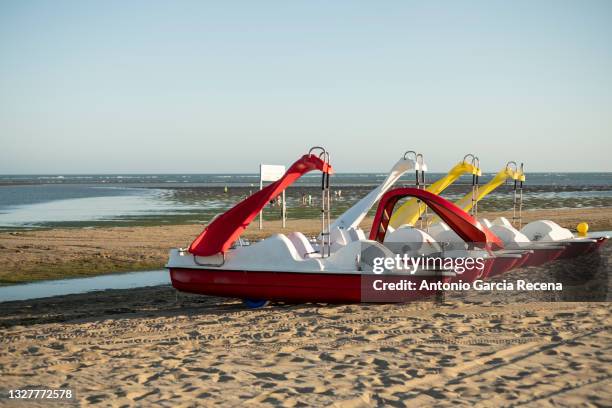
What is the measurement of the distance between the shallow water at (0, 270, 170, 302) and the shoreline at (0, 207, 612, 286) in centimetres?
55

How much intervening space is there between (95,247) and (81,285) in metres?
5.73

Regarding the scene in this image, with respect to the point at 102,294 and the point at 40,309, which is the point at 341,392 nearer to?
the point at 40,309

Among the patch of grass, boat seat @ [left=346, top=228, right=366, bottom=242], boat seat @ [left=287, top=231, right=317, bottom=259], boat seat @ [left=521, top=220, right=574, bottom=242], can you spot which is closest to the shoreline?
the patch of grass

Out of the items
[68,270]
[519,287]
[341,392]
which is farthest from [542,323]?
[68,270]

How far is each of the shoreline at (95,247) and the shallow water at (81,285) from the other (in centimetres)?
55

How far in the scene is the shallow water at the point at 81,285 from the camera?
14.1 meters

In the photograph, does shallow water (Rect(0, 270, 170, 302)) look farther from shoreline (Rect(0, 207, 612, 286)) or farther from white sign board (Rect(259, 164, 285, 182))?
white sign board (Rect(259, 164, 285, 182))

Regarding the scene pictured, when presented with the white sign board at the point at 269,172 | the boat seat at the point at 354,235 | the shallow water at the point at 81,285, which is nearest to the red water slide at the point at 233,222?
the boat seat at the point at 354,235

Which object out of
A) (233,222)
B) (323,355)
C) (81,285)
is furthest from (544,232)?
(81,285)

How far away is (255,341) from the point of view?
348 inches

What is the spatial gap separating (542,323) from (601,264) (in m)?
6.24

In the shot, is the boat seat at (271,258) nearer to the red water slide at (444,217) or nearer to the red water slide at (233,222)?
the red water slide at (233,222)

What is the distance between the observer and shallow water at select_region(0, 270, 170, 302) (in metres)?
14.1

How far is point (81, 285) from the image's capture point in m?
15.1
